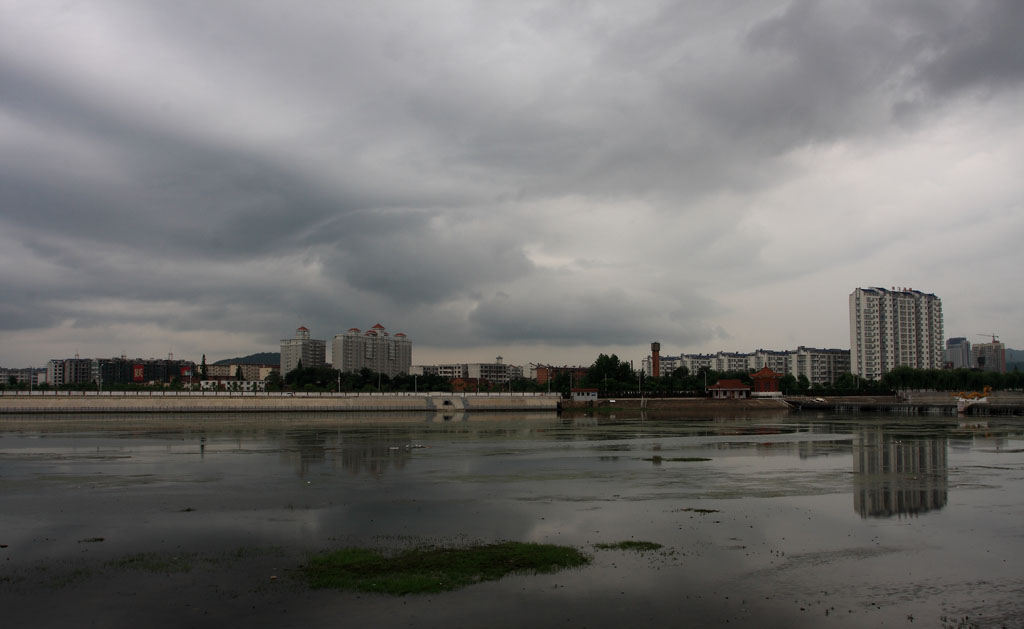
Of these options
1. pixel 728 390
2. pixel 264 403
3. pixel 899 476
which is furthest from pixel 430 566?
pixel 728 390

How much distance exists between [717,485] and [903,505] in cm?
636

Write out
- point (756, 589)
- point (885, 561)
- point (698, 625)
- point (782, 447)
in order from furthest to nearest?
1. point (782, 447)
2. point (885, 561)
3. point (756, 589)
4. point (698, 625)

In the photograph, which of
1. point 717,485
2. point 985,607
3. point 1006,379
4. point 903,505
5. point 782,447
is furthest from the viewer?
point 1006,379

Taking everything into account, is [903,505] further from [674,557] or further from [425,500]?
[425,500]

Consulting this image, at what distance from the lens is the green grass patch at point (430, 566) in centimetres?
1353

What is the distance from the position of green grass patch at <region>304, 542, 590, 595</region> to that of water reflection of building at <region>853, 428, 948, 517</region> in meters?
10.7

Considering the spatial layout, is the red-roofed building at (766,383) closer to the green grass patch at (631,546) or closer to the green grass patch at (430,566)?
the green grass patch at (631,546)

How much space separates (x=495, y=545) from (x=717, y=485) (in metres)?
12.8

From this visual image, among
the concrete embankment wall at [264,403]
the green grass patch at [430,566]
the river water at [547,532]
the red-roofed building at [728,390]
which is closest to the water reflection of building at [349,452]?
the river water at [547,532]

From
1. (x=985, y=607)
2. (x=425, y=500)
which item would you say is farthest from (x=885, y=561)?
(x=425, y=500)

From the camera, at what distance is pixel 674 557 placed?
15.6 m

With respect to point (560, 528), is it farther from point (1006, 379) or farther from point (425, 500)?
point (1006, 379)

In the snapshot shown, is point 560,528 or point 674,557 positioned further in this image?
point 560,528

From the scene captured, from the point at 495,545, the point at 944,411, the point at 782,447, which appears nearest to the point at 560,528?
the point at 495,545
